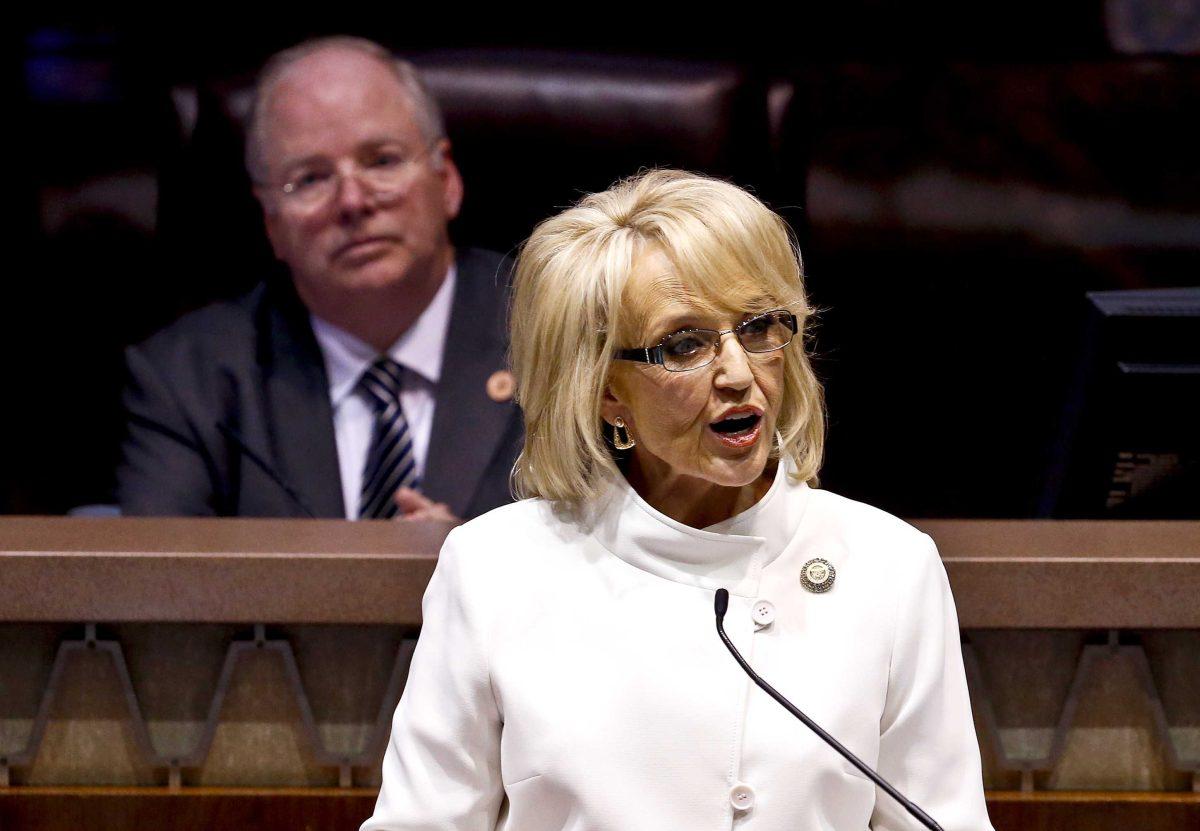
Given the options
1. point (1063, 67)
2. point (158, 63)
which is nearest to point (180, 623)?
point (158, 63)

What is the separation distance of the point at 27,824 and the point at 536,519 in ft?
2.16

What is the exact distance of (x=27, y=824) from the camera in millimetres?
1511

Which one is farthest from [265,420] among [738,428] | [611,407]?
[738,428]

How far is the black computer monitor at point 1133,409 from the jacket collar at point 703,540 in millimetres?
510

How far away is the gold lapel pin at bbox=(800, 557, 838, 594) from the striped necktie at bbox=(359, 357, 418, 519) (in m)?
1.20

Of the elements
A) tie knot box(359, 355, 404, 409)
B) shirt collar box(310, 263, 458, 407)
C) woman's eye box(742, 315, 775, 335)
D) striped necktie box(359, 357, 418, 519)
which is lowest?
striped necktie box(359, 357, 418, 519)

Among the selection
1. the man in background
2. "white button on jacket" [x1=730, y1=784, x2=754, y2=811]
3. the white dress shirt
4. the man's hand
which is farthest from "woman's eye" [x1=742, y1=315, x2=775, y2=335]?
the white dress shirt

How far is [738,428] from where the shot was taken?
1218 millimetres

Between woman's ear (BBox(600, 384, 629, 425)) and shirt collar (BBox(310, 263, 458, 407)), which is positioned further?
shirt collar (BBox(310, 263, 458, 407))

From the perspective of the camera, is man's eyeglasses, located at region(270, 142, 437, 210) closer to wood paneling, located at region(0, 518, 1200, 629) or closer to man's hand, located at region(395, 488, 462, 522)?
man's hand, located at region(395, 488, 462, 522)

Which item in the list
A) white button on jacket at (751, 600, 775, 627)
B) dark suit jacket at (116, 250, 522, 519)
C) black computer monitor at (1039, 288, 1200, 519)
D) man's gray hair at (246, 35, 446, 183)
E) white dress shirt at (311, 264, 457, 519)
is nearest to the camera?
white button on jacket at (751, 600, 775, 627)

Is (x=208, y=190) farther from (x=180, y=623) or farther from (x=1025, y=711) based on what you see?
(x=1025, y=711)

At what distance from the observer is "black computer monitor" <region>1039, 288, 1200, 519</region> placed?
1.59 metres

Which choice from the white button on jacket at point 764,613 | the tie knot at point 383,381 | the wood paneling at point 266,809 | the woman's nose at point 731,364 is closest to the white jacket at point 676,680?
the white button on jacket at point 764,613
